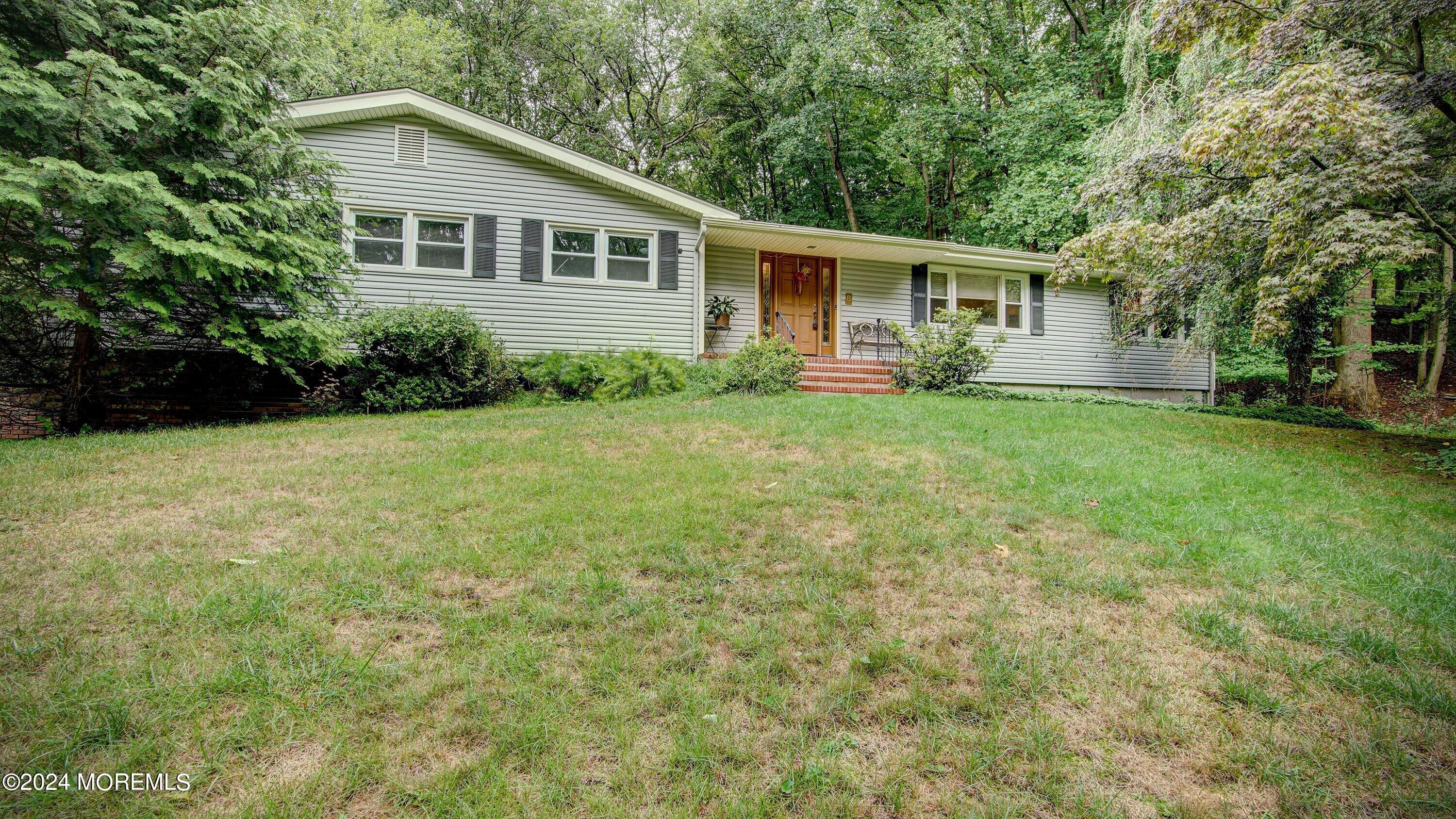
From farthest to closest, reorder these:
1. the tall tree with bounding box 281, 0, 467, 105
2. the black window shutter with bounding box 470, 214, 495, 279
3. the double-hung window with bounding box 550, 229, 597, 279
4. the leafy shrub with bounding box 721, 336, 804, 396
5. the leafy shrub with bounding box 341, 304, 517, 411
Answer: the tall tree with bounding box 281, 0, 467, 105, the double-hung window with bounding box 550, 229, 597, 279, the black window shutter with bounding box 470, 214, 495, 279, the leafy shrub with bounding box 721, 336, 804, 396, the leafy shrub with bounding box 341, 304, 517, 411

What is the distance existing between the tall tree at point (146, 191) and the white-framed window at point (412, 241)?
2117 mm

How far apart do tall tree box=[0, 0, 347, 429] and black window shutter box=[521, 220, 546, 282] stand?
334cm

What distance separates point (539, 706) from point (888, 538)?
2331 millimetres

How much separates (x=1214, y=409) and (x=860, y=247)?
8613 mm

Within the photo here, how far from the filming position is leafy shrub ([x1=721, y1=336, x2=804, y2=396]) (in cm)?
962

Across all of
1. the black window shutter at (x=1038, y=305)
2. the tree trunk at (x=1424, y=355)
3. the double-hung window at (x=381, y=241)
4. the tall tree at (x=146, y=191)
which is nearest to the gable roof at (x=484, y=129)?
the double-hung window at (x=381, y=241)

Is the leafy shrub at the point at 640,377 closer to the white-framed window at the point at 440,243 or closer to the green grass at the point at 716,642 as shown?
the white-framed window at the point at 440,243

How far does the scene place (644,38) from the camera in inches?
846

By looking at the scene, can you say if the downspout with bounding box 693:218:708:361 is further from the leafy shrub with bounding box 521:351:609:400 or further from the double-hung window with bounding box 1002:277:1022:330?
the double-hung window with bounding box 1002:277:1022:330

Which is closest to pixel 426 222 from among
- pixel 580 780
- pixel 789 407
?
pixel 789 407

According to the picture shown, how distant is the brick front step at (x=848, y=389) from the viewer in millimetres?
10977

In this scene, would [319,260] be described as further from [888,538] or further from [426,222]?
[888,538]

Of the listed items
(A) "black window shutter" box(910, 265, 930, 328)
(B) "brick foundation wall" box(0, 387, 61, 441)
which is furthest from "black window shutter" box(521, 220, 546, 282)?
(A) "black window shutter" box(910, 265, 930, 328)

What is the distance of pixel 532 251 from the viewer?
11016 millimetres
